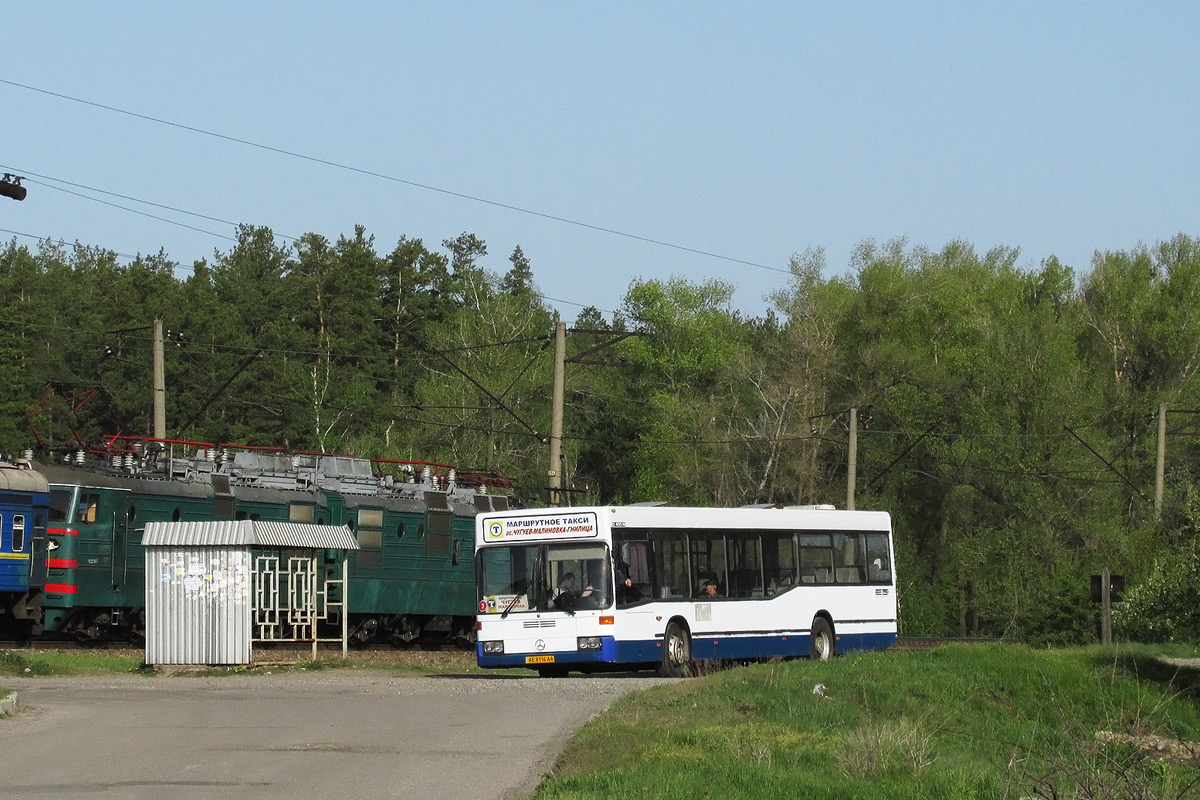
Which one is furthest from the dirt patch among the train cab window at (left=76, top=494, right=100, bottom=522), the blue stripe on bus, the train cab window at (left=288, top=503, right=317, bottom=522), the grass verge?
the train cab window at (left=76, top=494, right=100, bottom=522)

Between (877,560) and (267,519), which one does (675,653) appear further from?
(267,519)

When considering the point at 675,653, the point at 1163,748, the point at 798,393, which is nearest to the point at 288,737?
the point at 1163,748

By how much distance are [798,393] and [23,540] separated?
36.9 m

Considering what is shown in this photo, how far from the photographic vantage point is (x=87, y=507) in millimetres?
32969

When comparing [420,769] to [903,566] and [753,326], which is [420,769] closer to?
[903,566]

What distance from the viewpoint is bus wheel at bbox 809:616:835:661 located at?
94.6 feet

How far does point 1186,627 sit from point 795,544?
6.59 m

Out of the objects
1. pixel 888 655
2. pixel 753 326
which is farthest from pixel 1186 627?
pixel 753 326

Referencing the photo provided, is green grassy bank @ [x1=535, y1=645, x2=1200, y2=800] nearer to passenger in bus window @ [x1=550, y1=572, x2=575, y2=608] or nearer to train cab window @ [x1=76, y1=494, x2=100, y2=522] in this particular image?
passenger in bus window @ [x1=550, y1=572, x2=575, y2=608]

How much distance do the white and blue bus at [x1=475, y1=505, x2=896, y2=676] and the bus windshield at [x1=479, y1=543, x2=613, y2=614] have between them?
0.05 ft

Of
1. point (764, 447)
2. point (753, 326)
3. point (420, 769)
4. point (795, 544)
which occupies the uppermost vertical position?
point (753, 326)

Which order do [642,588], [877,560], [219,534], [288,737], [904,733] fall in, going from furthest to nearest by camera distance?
[877,560]
[219,534]
[642,588]
[288,737]
[904,733]

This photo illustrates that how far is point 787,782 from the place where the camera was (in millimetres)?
11742

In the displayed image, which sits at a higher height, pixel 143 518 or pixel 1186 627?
pixel 143 518
